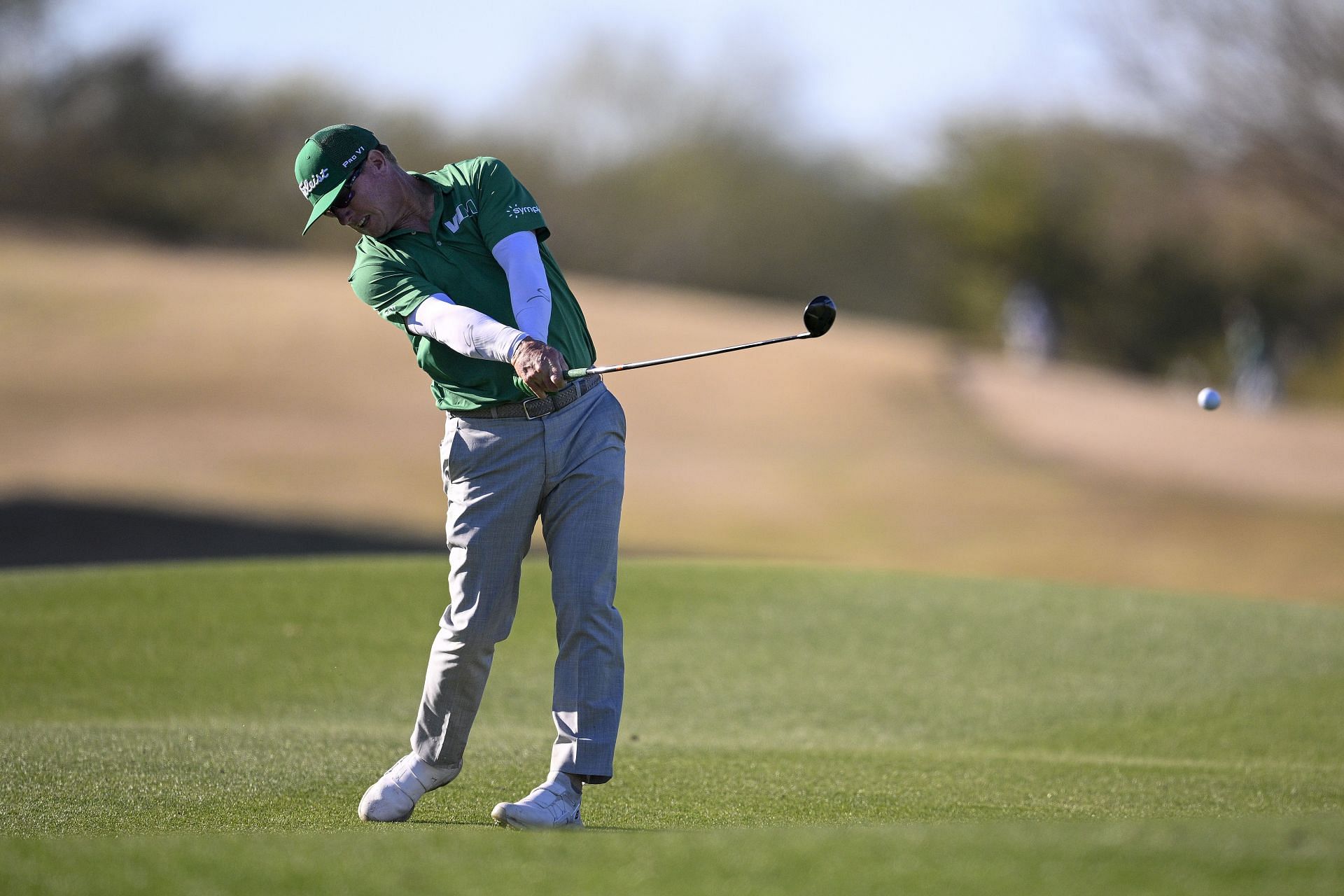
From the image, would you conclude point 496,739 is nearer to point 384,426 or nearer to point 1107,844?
point 1107,844

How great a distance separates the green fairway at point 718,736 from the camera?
10.3 feet

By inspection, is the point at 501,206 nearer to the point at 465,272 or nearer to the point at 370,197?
the point at 465,272

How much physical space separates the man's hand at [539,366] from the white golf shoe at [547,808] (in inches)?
43.9

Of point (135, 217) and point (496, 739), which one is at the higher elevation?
point (135, 217)

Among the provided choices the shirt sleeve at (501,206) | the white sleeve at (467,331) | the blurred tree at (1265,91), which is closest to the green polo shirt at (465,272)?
the shirt sleeve at (501,206)

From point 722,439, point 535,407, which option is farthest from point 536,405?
point 722,439

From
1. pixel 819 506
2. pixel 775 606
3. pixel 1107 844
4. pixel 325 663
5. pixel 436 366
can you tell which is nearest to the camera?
pixel 1107 844

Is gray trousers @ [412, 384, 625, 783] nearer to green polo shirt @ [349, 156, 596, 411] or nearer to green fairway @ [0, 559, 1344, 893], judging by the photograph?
green polo shirt @ [349, 156, 596, 411]

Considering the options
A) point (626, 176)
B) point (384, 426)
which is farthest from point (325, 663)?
point (626, 176)

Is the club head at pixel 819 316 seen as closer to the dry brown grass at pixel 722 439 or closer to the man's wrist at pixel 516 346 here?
the man's wrist at pixel 516 346

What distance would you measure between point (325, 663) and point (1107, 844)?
5720mm

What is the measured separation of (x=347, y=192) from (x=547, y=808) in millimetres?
1830

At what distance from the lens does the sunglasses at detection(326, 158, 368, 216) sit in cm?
431

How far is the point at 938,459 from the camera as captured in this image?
78.4 ft
